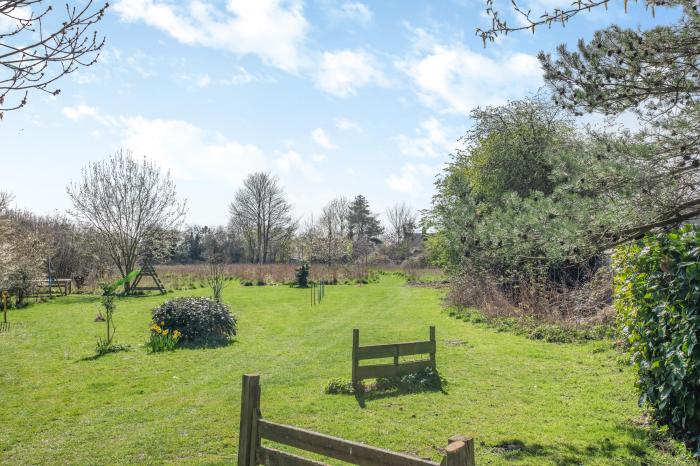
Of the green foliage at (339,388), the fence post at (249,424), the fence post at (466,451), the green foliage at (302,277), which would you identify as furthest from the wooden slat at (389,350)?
the green foliage at (302,277)

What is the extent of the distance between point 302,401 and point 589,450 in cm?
405

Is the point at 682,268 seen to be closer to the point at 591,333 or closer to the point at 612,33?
the point at 612,33

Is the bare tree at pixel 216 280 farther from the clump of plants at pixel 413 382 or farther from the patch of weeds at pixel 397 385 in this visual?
the clump of plants at pixel 413 382

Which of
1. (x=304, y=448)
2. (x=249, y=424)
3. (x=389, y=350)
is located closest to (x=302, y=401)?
(x=389, y=350)

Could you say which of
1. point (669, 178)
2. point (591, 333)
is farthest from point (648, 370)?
point (591, 333)

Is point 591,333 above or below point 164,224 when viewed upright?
below

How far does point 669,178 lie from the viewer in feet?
20.5

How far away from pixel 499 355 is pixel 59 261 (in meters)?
28.3

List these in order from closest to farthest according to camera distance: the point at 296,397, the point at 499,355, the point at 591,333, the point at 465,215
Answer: the point at 465,215 → the point at 296,397 → the point at 499,355 → the point at 591,333

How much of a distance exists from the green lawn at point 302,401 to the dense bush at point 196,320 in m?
→ 0.59

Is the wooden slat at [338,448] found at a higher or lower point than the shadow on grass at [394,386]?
higher

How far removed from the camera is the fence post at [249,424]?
333 cm

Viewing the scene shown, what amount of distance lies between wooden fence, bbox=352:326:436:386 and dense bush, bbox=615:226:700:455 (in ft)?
11.5

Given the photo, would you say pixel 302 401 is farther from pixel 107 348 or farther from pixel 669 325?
pixel 107 348
